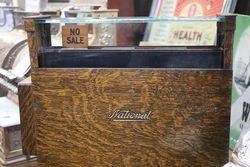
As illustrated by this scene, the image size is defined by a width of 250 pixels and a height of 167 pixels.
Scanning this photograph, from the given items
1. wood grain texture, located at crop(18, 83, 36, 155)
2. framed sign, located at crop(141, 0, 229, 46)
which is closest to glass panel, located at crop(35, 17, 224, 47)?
framed sign, located at crop(141, 0, 229, 46)

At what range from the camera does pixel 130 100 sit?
100 cm

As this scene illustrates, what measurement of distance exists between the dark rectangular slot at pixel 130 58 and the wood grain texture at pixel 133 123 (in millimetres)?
29

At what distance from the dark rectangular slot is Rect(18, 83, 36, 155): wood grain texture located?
107 millimetres

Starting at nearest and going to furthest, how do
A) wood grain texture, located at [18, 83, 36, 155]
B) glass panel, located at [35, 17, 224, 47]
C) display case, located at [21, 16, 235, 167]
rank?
display case, located at [21, 16, 235, 167]
wood grain texture, located at [18, 83, 36, 155]
glass panel, located at [35, 17, 224, 47]

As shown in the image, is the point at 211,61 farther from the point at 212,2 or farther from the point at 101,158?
the point at 212,2

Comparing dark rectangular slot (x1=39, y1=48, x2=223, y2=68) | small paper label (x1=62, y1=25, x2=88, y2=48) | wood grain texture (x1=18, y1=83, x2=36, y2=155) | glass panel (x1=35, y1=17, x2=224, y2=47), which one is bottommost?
wood grain texture (x1=18, y1=83, x2=36, y2=155)

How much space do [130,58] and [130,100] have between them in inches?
4.4

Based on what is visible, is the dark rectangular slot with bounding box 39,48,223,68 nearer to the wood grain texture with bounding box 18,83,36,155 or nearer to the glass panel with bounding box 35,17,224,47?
the wood grain texture with bounding box 18,83,36,155

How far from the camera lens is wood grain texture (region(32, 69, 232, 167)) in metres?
0.99

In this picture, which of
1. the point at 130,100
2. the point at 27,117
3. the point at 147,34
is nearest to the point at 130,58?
the point at 130,100

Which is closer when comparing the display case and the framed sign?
the display case

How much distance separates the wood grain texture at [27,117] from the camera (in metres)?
1.09

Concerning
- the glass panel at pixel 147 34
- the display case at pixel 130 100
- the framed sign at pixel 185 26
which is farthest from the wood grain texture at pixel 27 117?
the framed sign at pixel 185 26

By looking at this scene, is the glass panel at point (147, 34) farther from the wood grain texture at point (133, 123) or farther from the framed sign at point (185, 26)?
the wood grain texture at point (133, 123)
